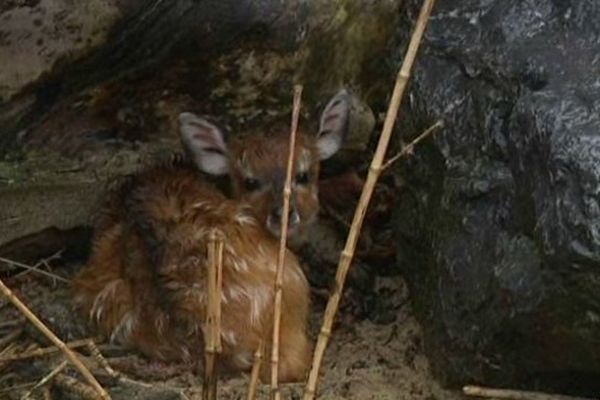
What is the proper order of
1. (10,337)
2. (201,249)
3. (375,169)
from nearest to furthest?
1. (375,169)
2. (201,249)
3. (10,337)

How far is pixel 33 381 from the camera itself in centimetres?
532

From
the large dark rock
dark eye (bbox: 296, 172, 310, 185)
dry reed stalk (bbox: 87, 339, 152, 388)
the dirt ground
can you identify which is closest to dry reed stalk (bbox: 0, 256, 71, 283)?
the dirt ground

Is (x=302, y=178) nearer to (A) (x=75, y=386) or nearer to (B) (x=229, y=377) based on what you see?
(B) (x=229, y=377)

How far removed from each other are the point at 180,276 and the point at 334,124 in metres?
0.79

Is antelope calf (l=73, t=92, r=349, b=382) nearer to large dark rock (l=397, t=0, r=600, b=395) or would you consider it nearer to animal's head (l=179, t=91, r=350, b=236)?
animal's head (l=179, t=91, r=350, b=236)

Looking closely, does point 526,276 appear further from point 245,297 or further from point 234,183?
point 234,183

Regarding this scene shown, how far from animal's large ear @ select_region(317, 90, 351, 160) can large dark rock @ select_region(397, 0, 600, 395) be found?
0.35 m

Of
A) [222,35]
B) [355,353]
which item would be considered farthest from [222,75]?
[355,353]

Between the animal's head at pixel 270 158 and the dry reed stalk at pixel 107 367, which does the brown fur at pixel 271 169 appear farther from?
the dry reed stalk at pixel 107 367

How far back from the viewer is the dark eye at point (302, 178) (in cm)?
574

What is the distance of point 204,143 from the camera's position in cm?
570

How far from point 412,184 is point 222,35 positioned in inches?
27.9

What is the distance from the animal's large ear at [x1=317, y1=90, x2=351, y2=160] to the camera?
5680 mm

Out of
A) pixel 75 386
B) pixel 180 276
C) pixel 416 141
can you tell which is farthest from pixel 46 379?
pixel 416 141
